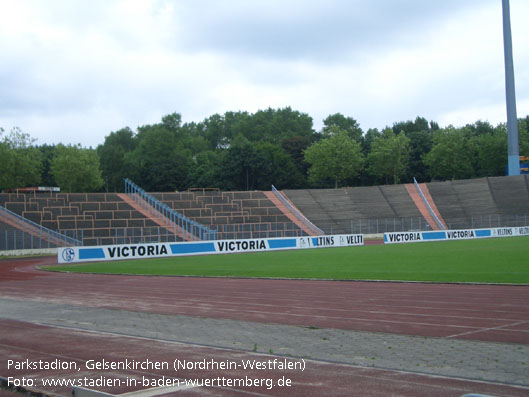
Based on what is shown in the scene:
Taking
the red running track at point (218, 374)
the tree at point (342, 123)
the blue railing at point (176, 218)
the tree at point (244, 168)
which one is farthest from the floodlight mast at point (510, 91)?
the red running track at point (218, 374)

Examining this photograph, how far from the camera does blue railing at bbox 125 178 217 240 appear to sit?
5534 centimetres

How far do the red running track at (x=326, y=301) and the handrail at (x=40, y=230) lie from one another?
25411mm

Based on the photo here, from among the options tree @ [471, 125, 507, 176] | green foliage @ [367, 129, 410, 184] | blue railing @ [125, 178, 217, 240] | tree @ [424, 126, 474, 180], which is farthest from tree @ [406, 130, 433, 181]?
blue railing @ [125, 178, 217, 240]

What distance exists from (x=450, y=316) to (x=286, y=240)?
36.7 m

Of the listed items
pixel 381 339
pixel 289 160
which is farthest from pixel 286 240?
pixel 289 160

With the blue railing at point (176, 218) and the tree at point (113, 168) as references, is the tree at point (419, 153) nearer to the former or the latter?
the tree at point (113, 168)

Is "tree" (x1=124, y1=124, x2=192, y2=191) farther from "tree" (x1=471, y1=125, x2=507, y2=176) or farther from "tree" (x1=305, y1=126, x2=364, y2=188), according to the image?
"tree" (x1=471, y1=125, x2=507, y2=176)

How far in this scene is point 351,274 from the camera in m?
24.2

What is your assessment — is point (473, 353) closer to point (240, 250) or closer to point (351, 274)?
point (351, 274)

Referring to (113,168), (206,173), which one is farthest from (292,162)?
(113,168)

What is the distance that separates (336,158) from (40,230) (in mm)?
52017

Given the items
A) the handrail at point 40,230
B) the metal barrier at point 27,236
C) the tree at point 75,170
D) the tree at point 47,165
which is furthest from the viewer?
Answer: the tree at point 47,165

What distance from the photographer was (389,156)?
91.6 metres

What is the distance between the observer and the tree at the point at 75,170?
81.1 metres
